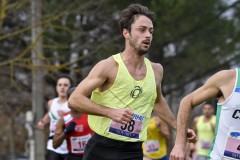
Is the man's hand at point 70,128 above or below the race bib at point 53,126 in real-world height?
below

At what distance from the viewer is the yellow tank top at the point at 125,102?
6234 mm

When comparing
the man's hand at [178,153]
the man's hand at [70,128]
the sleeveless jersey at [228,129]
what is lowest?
the man's hand at [178,153]

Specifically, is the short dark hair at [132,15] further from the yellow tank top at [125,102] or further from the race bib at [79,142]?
the race bib at [79,142]

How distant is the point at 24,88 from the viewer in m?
23.5

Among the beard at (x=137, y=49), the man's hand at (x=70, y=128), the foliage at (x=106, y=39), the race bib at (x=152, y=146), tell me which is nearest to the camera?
the beard at (x=137, y=49)

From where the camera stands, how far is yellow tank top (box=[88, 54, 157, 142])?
6234 mm

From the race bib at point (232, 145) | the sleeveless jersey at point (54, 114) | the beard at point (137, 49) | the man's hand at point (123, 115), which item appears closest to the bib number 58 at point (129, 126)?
the man's hand at point (123, 115)

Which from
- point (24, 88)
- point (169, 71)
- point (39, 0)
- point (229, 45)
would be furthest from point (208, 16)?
point (39, 0)

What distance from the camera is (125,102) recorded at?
623 cm

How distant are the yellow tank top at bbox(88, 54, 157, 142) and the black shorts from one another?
0.04m

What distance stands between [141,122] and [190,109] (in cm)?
68

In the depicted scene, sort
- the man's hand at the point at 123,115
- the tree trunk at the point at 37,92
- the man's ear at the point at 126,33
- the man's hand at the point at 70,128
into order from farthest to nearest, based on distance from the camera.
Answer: the tree trunk at the point at 37,92 → the man's hand at the point at 70,128 → the man's ear at the point at 126,33 → the man's hand at the point at 123,115

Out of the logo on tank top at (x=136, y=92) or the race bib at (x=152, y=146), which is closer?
the logo on tank top at (x=136, y=92)

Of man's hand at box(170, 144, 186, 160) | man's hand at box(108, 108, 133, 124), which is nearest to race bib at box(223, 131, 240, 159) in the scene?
man's hand at box(170, 144, 186, 160)
